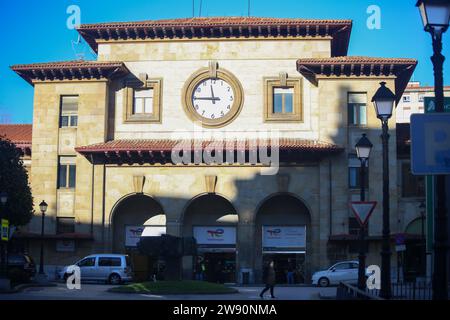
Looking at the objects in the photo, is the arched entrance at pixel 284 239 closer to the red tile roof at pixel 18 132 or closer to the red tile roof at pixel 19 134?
the red tile roof at pixel 19 134

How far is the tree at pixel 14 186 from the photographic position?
38156 mm

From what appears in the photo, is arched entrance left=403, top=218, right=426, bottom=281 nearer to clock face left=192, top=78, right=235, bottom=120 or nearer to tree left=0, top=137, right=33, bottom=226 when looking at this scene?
clock face left=192, top=78, right=235, bottom=120

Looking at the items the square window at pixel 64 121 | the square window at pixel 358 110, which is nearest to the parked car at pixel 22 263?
the square window at pixel 64 121

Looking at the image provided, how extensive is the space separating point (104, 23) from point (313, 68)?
13.5 m

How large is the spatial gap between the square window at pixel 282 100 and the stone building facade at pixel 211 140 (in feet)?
0.22

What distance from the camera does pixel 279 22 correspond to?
1777 inches

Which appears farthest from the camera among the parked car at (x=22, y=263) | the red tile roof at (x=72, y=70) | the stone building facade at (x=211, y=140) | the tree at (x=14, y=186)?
the red tile roof at (x=72, y=70)

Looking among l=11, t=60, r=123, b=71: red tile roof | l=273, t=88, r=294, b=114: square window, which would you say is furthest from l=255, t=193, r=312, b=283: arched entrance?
l=11, t=60, r=123, b=71: red tile roof

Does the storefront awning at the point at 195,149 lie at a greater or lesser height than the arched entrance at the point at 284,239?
greater

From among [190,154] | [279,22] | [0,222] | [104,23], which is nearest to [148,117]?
[190,154]

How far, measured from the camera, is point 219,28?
4562cm

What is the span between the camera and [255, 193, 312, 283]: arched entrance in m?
44.8

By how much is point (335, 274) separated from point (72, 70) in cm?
2035
